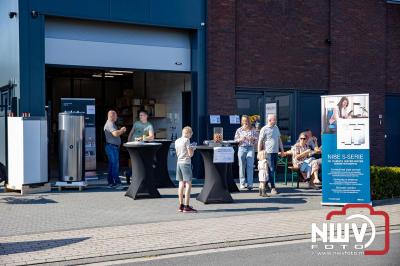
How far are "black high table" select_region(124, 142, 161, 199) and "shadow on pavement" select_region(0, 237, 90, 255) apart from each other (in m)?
3.71

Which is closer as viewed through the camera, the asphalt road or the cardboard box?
the asphalt road

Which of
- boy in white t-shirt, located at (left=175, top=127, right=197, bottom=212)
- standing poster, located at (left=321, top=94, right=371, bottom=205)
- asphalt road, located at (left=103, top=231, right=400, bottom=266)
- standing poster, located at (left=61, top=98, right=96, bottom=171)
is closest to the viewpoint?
asphalt road, located at (left=103, top=231, right=400, bottom=266)

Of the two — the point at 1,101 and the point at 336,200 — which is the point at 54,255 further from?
the point at 1,101

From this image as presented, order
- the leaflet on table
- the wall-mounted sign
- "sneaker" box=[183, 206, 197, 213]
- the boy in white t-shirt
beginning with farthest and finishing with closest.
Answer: the wall-mounted sign → the leaflet on table → "sneaker" box=[183, 206, 197, 213] → the boy in white t-shirt

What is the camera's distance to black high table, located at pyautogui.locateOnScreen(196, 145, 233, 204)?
459 inches

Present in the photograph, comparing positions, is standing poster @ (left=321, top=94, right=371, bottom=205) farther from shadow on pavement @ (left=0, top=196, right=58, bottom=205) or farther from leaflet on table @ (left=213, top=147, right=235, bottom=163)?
shadow on pavement @ (left=0, top=196, right=58, bottom=205)

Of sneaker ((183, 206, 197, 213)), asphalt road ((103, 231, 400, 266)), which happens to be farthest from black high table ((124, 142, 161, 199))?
asphalt road ((103, 231, 400, 266))

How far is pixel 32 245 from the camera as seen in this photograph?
26.7 feet

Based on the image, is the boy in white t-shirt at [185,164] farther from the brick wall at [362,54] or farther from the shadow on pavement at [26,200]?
the brick wall at [362,54]

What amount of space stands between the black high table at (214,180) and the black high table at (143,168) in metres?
1.14

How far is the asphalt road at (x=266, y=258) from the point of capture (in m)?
7.14

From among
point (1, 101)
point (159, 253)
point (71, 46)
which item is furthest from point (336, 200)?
point (1, 101)

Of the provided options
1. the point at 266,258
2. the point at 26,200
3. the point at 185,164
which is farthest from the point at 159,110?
the point at 266,258

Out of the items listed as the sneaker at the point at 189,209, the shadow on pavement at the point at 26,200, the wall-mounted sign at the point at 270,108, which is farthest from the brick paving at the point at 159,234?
the wall-mounted sign at the point at 270,108
